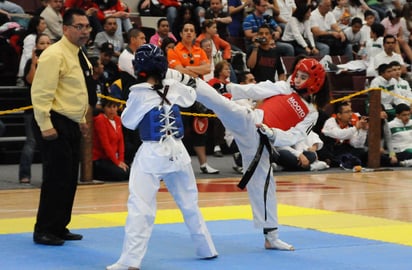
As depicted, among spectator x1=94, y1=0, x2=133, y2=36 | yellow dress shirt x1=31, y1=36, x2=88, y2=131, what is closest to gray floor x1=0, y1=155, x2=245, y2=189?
spectator x1=94, y1=0, x2=133, y2=36

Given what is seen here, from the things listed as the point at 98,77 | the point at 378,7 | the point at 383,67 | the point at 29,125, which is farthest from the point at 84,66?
the point at 378,7

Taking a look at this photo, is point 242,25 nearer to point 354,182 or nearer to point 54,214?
point 354,182

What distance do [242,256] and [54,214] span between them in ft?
5.62

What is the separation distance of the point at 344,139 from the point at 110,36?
4296 mm


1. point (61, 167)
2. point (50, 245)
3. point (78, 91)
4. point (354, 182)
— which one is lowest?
point (354, 182)

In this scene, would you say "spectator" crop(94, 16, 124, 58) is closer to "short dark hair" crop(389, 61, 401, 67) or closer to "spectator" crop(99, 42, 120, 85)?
"spectator" crop(99, 42, 120, 85)

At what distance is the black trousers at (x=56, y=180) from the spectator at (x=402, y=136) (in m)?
8.78

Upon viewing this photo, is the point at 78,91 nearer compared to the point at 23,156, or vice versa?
the point at 78,91

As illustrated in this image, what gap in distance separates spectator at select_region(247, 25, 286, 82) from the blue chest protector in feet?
30.4

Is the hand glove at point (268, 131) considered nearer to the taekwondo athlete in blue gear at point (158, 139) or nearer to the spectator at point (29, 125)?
the taekwondo athlete in blue gear at point (158, 139)

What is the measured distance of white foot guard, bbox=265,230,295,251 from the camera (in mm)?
7383

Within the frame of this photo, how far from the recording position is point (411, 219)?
941 centimetres

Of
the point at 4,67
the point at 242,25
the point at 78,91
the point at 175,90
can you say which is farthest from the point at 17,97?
the point at 175,90

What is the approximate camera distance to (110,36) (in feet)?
49.3
